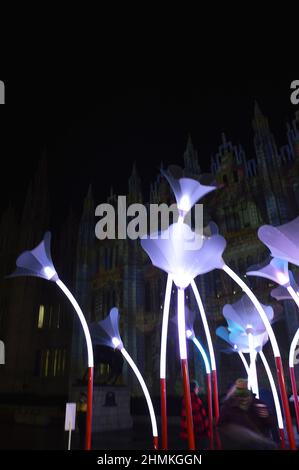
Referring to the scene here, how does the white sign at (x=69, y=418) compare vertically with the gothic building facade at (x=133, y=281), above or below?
below

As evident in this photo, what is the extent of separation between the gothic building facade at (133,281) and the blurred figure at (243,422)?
16.7 meters

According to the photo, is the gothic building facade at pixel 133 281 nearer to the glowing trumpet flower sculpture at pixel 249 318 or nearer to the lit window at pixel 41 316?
the lit window at pixel 41 316

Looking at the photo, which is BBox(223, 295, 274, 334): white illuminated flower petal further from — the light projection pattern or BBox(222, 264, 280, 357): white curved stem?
the light projection pattern

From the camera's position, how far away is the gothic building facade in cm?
2473

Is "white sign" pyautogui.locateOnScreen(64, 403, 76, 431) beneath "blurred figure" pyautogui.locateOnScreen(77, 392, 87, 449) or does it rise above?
beneath

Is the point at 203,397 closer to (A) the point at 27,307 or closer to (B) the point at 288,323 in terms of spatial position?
(B) the point at 288,323

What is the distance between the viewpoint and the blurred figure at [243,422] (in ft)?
13.1

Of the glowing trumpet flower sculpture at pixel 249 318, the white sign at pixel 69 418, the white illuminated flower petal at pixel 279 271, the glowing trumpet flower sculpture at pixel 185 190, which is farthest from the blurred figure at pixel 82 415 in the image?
the glowing trumpet flower sculpture at pixel 185 190

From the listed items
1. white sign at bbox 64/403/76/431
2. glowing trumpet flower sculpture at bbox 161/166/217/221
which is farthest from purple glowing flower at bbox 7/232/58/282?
glowing trumpet flower sculpture at bbox 161/166/217/221

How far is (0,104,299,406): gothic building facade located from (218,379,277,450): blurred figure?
1672 centimetres
